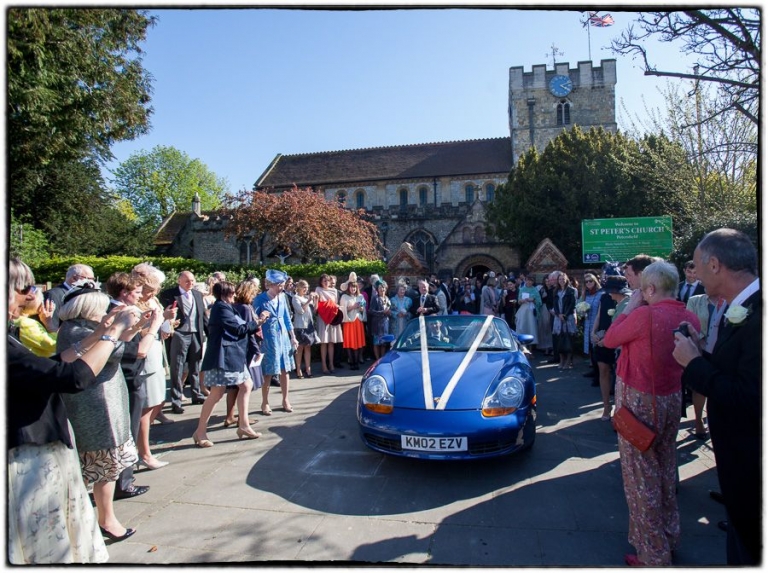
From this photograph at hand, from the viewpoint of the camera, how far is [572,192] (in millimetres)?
23766

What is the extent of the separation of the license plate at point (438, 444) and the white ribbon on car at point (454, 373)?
296 millimetres

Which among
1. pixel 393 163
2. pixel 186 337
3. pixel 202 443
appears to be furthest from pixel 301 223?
pixel 393 163

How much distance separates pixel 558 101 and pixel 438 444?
44222 millimetres

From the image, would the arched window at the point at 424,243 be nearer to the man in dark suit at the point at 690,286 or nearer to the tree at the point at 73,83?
the tree at the point at 73,83

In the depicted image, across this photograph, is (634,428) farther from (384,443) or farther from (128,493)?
(128,493)

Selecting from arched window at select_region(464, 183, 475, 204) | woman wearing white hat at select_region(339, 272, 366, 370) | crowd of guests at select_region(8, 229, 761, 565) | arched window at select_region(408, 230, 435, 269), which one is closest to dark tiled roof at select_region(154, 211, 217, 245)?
arched window at select_region(408, 230, 435, 269)

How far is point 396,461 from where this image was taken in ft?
14.5

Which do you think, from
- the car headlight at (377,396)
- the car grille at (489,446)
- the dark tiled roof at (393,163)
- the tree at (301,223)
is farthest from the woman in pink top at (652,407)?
Answer: the dark tiled roof at (393,163)

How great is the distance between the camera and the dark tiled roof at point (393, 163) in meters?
40.1

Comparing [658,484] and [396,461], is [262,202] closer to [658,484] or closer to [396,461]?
[396,461]

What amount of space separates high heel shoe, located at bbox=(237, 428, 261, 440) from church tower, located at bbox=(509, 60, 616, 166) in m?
39.3

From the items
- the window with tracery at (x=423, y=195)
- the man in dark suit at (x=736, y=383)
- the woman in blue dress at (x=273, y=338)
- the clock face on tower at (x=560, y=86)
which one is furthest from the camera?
the clock face on tower at (x=560, y=86)

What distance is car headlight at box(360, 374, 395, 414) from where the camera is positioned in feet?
14.1

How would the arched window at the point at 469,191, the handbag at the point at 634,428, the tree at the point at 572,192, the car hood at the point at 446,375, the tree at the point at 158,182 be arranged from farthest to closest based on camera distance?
1. the tree at the point at 158,182
2. the arched window at the point at 469,191
3. the tree at the point at 572,192
4. the car hood at the point at 446,375
5. the handbag at the point at 634,428
